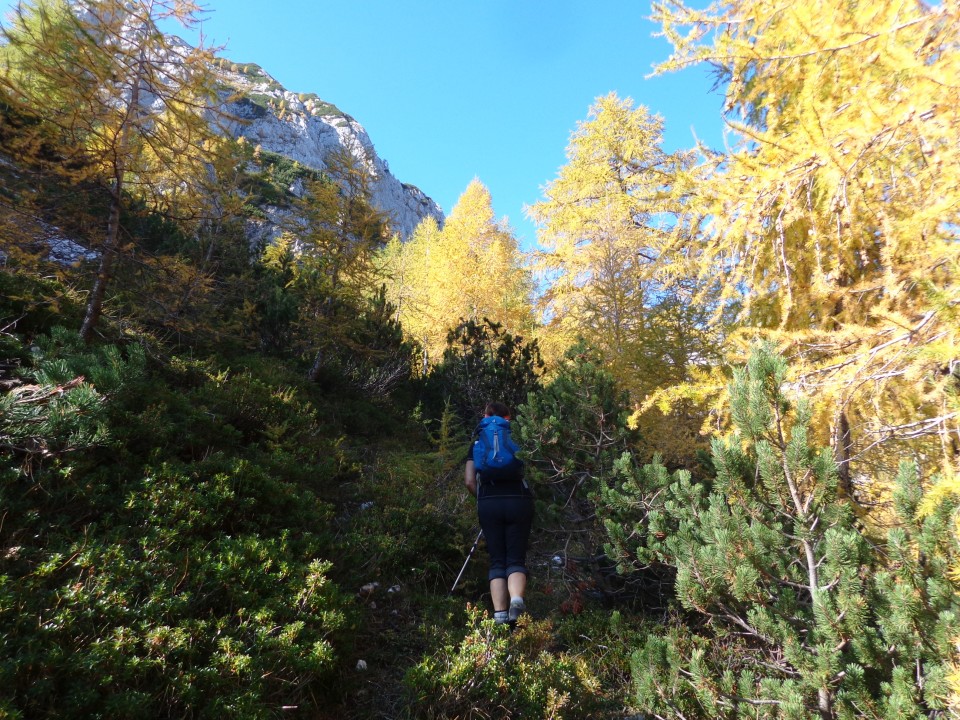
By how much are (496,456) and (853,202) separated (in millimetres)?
3041

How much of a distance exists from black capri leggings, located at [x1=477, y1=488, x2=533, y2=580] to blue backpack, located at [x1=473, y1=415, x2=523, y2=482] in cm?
19

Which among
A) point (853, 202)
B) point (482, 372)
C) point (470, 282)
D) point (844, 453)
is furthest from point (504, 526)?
point (470, 282)

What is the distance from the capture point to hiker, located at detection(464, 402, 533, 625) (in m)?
3.76

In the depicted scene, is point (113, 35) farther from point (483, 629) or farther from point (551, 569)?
point (551, 569)

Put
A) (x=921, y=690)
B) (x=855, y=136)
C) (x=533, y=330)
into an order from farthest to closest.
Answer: (x=533, y=330) → (x=855, y=136) → (x=921, y=690)

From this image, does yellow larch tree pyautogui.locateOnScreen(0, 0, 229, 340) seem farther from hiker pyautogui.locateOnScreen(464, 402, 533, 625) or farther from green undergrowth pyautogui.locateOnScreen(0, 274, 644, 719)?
hiker pyautogui.locateOnScreen(464, 402, 533, 625)

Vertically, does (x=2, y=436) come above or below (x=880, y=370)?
above

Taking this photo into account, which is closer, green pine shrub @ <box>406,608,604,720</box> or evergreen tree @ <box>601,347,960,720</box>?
evergreen tree @ <box>601,347,960,720</box>

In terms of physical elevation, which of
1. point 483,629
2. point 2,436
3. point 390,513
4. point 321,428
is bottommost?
point 483,629

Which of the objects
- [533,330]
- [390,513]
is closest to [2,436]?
[390,513]

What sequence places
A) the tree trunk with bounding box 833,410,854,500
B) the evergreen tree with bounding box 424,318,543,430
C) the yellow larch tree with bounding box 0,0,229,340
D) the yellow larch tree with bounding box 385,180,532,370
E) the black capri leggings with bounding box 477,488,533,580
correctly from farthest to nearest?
the yellow larch tree with bounding box 385,180,532,370 → the evergreen tree with bounding box 424,318,543,430 → the yellow larch tree with bounding box 0,0,229,340 → the black capri leggings with bounding box 477,488,533,580 → the tree trunk with bounding box 833,410,854,500

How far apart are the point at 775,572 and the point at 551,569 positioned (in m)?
3.07

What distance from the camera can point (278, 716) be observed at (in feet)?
7.49

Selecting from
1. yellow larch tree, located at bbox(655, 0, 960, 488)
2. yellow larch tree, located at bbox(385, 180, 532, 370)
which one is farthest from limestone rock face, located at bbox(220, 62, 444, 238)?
yellow larch tree, located at bbox(655, 0, 960, 488)
